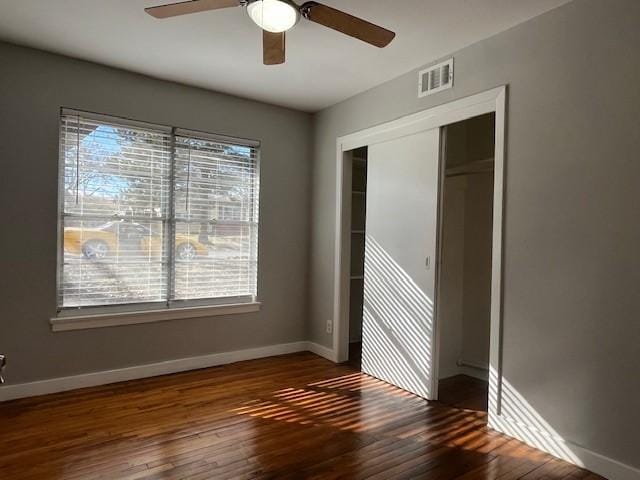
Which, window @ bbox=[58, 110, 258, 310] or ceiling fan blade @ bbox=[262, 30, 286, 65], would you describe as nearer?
ceiling fan blade @ bbox=[262, 30, 286, 65]

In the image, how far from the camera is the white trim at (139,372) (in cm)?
313

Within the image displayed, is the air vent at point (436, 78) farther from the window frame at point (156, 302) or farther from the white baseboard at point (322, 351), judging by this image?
the white baseboard at point (322, 351)

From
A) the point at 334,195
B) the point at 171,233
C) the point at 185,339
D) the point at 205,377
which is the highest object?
the point at 334,195

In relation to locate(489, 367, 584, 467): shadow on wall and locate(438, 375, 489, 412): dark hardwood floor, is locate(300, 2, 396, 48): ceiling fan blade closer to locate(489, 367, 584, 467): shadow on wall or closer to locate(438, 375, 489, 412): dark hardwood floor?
locate(489, 367, 584, 467): shadow on wall

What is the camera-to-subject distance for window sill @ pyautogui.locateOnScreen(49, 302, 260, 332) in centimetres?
326

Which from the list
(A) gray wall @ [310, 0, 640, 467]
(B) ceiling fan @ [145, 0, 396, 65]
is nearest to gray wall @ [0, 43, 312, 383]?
(B) ceiling fan @ [145, 0, 396, 65]

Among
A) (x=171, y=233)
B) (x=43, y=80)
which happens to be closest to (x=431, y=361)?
(x=171, y=233)

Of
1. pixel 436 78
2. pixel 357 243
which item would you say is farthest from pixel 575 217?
pixel 357 243

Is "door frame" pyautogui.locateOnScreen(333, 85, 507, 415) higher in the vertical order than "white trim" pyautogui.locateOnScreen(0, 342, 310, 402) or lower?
higher

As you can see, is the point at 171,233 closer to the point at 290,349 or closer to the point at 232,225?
the point at 232,225

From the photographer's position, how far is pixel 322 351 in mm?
4391

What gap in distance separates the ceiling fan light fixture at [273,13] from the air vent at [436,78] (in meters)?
1.37

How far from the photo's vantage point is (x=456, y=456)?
7.80ft

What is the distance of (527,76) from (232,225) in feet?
9.10
